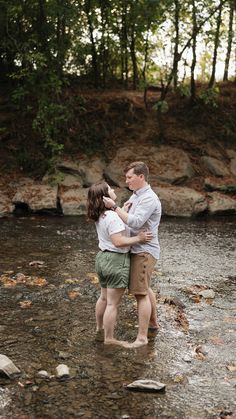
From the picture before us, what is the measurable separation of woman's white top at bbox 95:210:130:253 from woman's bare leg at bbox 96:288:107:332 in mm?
645

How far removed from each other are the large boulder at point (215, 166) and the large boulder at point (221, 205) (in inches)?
74.1

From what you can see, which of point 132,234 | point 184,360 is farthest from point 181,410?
point 132,234

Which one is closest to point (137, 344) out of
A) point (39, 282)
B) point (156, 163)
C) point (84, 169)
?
point (39, 282)

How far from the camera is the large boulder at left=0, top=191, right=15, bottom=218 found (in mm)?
16438

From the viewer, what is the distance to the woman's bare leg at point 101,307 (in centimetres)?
672

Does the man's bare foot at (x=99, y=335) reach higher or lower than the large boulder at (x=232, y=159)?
lower

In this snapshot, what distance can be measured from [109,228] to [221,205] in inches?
467

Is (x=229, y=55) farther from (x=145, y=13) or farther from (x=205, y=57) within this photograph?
(x=145, y=13)

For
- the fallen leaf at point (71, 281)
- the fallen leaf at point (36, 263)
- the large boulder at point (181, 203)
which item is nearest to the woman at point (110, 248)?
the fallen leaf at point (71, 281)

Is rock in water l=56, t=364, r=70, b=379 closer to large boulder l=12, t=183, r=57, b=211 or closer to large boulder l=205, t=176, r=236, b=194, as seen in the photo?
large boulder l=12, t=183, r=57, b=211

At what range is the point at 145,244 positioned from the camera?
21.3 feet

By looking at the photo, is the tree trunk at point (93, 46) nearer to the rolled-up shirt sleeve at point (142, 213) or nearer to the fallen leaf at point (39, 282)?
the fallen leaf at point (39, 282)

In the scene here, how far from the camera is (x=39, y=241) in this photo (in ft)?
42.5

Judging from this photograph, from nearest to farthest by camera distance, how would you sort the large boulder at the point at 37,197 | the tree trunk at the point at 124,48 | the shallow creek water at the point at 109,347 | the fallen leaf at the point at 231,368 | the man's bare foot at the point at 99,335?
the shallow creek water at the point at 109,347 → the fallen leaf at the point at 231,368 → the man's bare foot at the point at 99,335 → the large boulder at the point at 37,197 → the tree trunk at the point at 124,48
